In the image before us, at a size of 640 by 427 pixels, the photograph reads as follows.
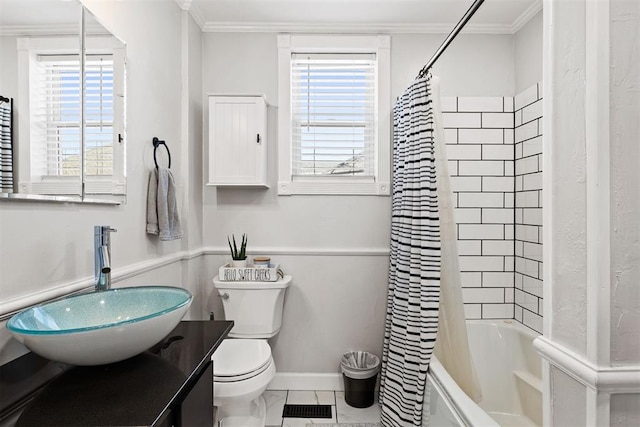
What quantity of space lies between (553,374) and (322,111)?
Result: 2065mm

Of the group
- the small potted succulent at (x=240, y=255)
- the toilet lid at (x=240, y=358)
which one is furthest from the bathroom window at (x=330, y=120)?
the toilet lid at (x=240, y=358)

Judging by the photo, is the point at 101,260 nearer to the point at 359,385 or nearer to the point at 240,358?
the point at 240,358

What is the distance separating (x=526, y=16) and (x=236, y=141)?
2.01 metres

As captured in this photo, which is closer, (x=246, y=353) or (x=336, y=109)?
(x=246, y=353)

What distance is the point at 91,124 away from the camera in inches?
53.9

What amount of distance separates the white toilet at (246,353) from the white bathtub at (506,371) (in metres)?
0.84

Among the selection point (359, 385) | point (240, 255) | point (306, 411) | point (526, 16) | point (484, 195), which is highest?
point (526, 16)

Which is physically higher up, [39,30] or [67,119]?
[39,30]

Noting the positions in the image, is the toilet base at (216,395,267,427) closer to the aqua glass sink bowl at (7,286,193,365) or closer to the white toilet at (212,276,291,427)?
the white toilet at (212,276,291,427)

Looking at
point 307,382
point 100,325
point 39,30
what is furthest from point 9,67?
point 307,382

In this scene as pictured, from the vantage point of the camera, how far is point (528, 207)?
2.27m

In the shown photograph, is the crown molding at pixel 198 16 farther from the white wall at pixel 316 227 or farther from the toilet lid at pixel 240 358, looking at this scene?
the toilet lid at pixel 240 358

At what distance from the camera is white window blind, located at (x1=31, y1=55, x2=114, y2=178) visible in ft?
3.74

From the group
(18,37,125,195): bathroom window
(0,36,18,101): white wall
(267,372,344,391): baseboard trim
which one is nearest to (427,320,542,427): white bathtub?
(267,372,344,391): baseboard trim
